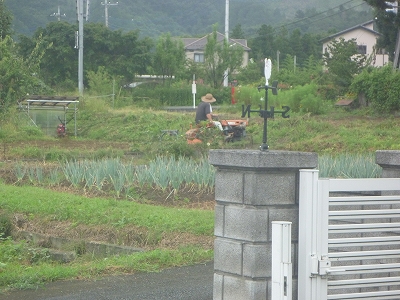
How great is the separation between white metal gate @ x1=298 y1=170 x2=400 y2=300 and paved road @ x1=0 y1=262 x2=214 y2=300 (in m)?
2.10

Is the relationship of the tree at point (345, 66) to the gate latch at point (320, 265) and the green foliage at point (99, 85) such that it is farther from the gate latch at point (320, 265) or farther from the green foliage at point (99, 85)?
the gate latch at point (320, 265)

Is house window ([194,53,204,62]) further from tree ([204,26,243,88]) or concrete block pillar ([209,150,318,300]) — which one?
concrete block pillar ([209,150,318,300])

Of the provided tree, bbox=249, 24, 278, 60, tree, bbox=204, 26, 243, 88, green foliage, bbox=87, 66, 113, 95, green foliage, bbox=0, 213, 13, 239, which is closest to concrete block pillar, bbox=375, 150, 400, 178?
green foliage, bbox=0, 213, 13, 239

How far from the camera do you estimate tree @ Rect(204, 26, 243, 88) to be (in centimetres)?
5497

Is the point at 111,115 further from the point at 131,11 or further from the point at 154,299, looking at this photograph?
the point at 131,11

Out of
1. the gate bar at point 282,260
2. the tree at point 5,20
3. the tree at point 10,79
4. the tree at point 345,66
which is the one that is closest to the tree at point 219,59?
the tree at point 345,66

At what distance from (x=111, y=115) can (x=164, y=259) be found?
85.1 feet

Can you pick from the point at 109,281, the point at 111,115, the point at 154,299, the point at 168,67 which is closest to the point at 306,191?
the point at 154,299

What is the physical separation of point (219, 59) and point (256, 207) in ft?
169

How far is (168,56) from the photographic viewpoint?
60.5 meters

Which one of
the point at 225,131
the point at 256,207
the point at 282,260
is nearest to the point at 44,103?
the point at 225,131

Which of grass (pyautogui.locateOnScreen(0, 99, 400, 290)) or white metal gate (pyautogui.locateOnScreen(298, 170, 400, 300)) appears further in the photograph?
grass (pyautogui.locateOnScreen(0, 99, 400, 290))

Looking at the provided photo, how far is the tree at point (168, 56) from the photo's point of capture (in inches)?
2388

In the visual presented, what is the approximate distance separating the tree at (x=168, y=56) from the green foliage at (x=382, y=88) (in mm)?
30297
